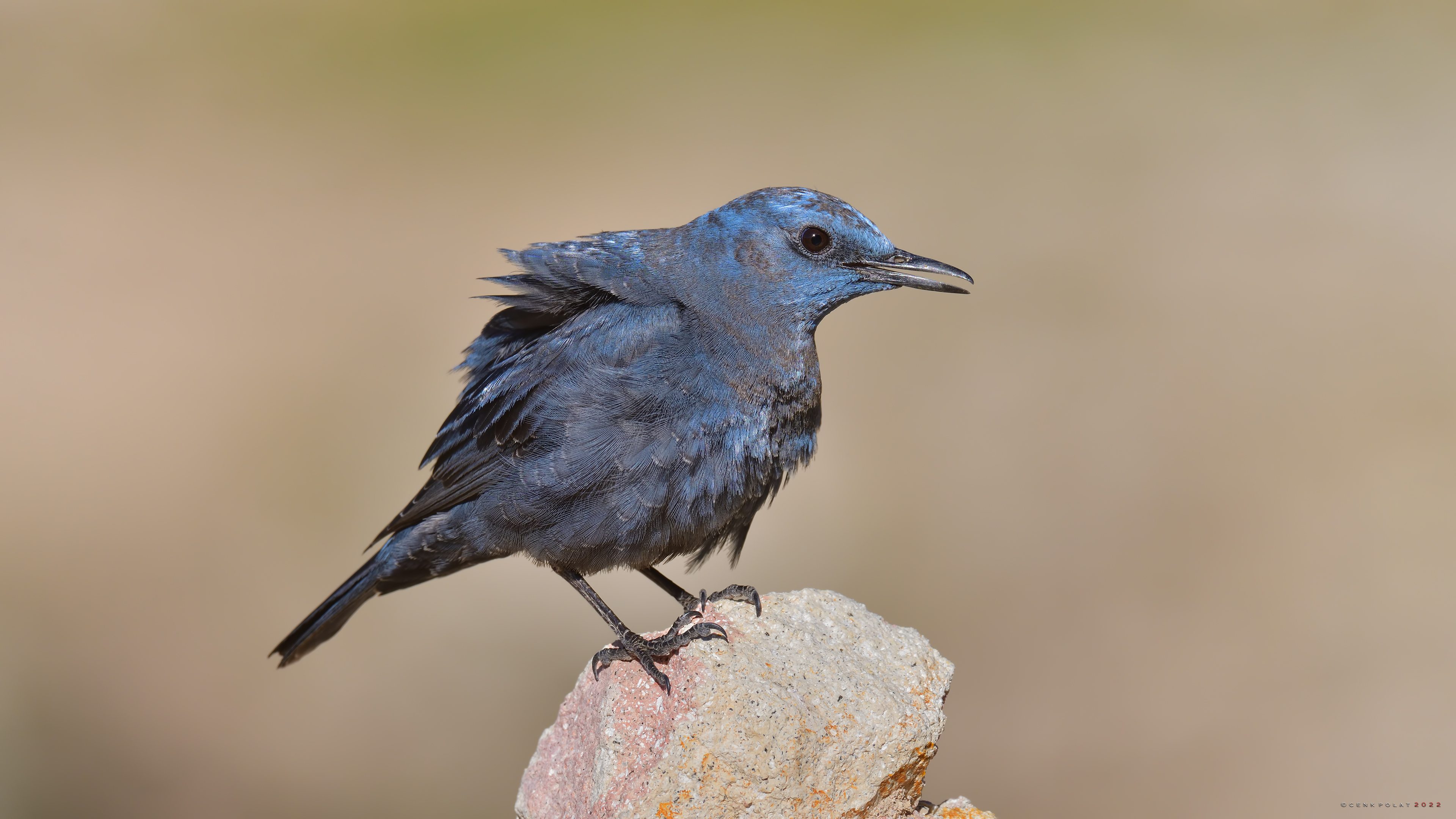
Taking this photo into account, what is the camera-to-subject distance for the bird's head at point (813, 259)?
5.16 metres

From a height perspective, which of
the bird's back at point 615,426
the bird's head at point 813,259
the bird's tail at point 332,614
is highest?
the bird's head at point 813,259

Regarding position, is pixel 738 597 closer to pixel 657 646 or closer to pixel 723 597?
pixel 723 597

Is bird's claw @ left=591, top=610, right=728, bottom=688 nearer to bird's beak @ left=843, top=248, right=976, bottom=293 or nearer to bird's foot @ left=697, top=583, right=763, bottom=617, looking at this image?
bird's foot @ left=697, top=583, right=763, bottom=617

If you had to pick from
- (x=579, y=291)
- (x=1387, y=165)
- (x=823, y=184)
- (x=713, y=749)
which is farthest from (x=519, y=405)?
(x=1387, y=165)

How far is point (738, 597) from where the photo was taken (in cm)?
480

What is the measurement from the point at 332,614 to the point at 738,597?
85.9 inches

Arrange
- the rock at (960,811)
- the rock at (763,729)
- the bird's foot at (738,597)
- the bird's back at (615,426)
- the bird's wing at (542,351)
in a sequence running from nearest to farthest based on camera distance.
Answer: the rock at (763,729), the rock at (960,811), the bird's foot at (738,597), the bird's back at (615,426), the bird's wing at (542,351)

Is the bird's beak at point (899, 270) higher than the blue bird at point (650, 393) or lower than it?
higher

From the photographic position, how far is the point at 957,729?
32.0 ft

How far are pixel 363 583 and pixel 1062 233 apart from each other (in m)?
9.61

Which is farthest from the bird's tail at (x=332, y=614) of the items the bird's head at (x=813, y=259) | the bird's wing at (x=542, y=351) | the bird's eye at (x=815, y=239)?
the bird's eye at (x=815, y=239)

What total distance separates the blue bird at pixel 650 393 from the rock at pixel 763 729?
1.41ft

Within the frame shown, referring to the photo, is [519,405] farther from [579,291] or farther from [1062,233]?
[1062,233]

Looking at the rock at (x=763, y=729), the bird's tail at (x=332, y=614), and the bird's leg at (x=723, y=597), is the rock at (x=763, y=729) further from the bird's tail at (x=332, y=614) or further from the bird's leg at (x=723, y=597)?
the bird's tail at (x=332, y=614)
